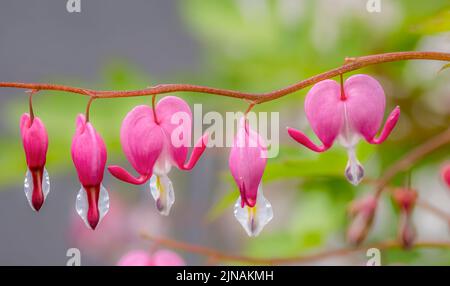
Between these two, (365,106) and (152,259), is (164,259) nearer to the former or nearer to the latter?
(152,259)

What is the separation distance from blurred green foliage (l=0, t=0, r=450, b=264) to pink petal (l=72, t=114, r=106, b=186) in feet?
1.49

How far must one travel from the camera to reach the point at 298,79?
1.50 m

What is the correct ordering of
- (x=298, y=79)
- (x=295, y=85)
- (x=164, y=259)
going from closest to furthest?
1. (x=295, y=85)
2. (x=164, y=259)
3. (x=298, y=79)

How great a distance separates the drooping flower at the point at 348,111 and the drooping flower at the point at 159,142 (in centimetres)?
12

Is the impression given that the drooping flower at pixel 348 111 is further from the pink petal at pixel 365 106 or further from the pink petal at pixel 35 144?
the pink petal at pixel 35 144

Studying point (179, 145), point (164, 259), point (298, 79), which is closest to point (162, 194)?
point (179, 145)

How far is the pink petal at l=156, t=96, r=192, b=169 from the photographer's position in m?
0.70

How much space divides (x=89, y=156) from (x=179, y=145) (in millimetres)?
86

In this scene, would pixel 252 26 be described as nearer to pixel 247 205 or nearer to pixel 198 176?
pixel 198 176

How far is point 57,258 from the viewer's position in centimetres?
306

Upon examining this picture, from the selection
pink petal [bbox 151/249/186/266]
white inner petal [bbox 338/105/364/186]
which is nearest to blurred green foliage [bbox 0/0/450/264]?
pink petal [bbox 151/249/186/266]

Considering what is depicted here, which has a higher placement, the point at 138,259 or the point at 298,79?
the point at 298,79

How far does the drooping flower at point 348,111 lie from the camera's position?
683 mm

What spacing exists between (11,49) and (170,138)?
2.44 metres
